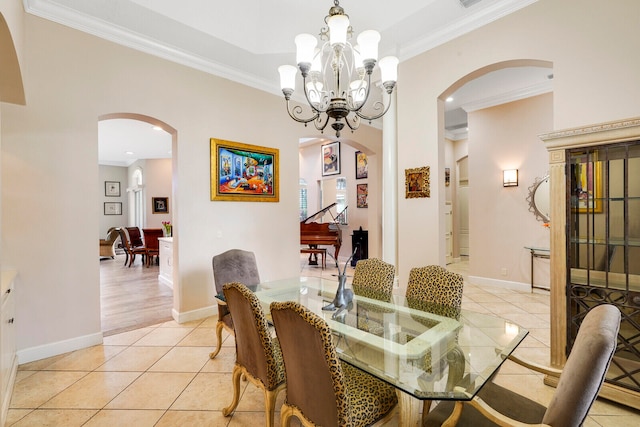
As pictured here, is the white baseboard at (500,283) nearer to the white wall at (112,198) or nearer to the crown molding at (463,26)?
the crown molding at (463,26)

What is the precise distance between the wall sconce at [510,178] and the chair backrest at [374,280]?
3.51m

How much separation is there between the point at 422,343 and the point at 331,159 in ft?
23.5

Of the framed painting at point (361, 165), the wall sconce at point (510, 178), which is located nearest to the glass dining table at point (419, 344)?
the wall sconce at point (510, 178)

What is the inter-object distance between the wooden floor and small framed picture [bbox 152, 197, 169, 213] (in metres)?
2.70

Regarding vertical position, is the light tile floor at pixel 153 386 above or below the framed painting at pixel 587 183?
below

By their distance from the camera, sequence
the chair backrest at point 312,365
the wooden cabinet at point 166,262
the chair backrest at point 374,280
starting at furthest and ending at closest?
1. the wooden cabinet at point 166,262
2. the chair backrest at point 374,280
3. the chair backrest at point 312,365

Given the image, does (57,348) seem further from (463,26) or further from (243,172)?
(463,26)

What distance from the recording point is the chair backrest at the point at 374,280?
2.56m

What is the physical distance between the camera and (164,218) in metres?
9.49

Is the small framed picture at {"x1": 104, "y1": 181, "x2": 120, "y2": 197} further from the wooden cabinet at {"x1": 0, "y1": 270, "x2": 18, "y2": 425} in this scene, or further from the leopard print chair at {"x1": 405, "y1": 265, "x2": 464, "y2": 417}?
the leopard print chair at {"x1": 405, "y1": 265, "x2": 464, "y2": 417}

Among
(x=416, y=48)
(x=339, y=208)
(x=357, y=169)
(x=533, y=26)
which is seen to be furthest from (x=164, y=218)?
(x=533, y=26)

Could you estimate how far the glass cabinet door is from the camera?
196cm

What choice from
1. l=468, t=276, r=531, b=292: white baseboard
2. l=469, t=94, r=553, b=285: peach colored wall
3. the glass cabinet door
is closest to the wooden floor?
the glass cabinet door

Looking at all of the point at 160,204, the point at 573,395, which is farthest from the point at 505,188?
the point at 160,204
